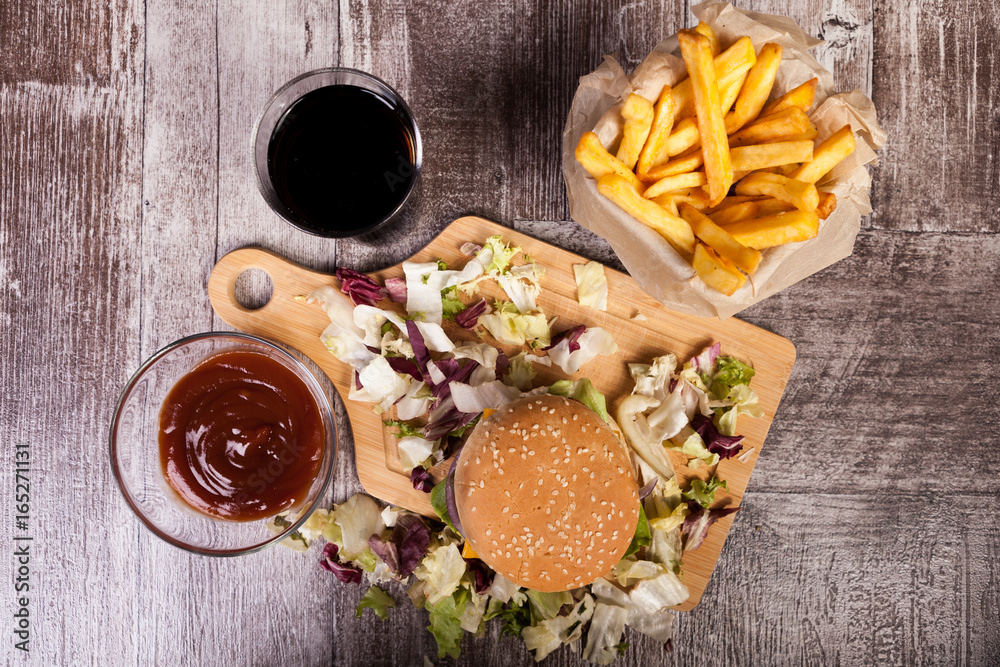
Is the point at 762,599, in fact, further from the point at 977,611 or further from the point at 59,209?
the point at 59,209

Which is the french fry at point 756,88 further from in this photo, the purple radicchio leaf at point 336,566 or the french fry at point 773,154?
the purple radicchio leaf at point 336,566

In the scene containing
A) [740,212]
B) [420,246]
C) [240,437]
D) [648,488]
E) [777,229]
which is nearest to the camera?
[777,229]

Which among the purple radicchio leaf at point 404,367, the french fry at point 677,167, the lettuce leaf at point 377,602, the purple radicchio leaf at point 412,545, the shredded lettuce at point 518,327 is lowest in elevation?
the lettuce leaf at point 377,602

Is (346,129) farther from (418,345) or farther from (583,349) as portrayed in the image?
(583,349)

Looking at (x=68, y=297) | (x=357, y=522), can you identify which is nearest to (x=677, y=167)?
(x=357, y=522)

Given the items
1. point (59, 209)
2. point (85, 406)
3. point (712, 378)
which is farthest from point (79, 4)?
point (712, 378)

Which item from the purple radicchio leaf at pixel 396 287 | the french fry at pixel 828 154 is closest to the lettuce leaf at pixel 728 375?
the french fry at pixel 828 154
